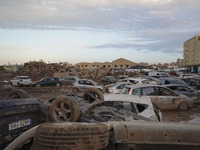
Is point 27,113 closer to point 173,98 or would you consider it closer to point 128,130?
point 128,130

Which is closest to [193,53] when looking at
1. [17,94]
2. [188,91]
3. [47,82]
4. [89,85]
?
[89,85]

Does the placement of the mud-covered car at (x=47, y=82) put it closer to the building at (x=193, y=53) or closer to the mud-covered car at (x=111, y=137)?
the mud-covered car at (x=111, y=137)

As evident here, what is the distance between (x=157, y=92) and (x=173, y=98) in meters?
1.05

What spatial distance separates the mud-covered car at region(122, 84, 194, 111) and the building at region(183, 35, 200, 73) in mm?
51313

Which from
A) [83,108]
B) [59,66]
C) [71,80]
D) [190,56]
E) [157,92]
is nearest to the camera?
[83,108]

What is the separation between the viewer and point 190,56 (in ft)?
207

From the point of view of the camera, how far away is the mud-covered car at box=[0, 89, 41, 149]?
306 cm

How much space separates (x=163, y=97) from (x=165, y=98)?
0.44 ft

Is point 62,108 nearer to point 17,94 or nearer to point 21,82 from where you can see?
point 17,94

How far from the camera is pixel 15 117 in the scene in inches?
128

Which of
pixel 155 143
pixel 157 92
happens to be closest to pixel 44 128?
pixel 155 143

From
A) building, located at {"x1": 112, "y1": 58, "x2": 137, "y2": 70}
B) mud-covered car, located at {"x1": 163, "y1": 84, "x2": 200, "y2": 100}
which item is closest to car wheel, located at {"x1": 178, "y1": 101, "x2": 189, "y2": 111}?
mud-covered car, located at {"x1": 163, "y1": 84, "x2": 200, "y2": 100}

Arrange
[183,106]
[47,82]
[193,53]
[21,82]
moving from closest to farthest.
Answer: [183,106], [47,82], [21,82], [193,53]

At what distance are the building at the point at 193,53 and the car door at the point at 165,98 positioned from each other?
51775 mm
